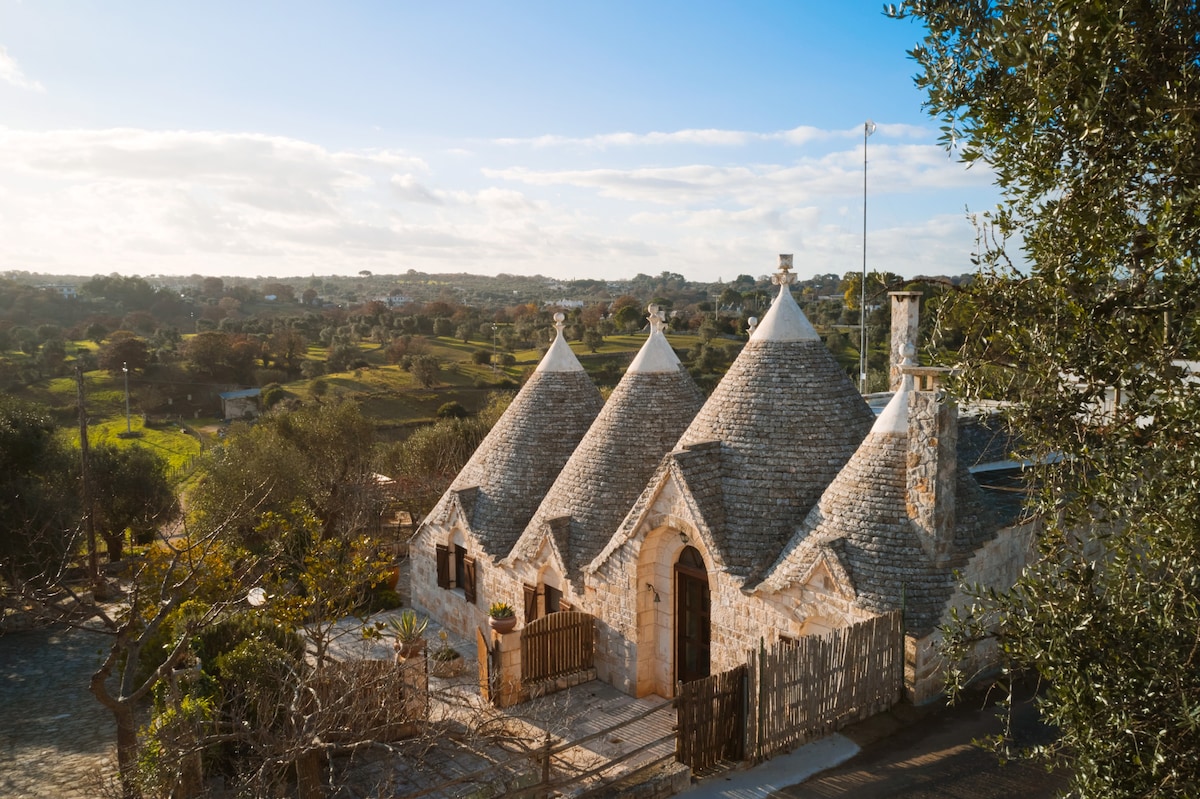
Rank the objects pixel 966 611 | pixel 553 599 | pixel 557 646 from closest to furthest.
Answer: pixel 966 611 < pixel 557 646 < pixel 553 599

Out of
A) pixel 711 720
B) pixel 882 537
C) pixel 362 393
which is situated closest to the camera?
pixel 711 720

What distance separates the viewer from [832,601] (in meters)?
11.8

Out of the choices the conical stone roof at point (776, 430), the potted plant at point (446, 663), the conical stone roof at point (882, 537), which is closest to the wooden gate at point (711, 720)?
the conical stone roof at point (882, 537)

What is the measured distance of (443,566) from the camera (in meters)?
18.5

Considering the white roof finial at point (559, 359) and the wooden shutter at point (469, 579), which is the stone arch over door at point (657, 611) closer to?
the wooden shutter at point (469, 579)

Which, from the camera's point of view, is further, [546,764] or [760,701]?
[760,701]

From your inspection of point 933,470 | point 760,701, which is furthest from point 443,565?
point 933,470

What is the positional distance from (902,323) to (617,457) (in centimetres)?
558

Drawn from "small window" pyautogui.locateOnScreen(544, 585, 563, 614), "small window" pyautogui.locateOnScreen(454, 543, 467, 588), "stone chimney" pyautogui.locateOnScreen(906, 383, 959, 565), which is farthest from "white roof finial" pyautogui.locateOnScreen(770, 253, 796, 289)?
"small window" pyautogui.locateOnScreen(454, 543, 467, 588)

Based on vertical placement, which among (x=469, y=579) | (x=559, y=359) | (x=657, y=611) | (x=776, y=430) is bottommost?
(x=469, y=579)

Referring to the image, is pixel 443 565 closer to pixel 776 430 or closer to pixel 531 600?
pixel 531 600

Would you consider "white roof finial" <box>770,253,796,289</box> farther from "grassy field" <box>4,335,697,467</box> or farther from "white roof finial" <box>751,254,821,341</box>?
"grassy field" <box>4,335,697,467</box>

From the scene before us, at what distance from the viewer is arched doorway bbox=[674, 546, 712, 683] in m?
13.9

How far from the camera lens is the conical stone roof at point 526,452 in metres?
17.4
